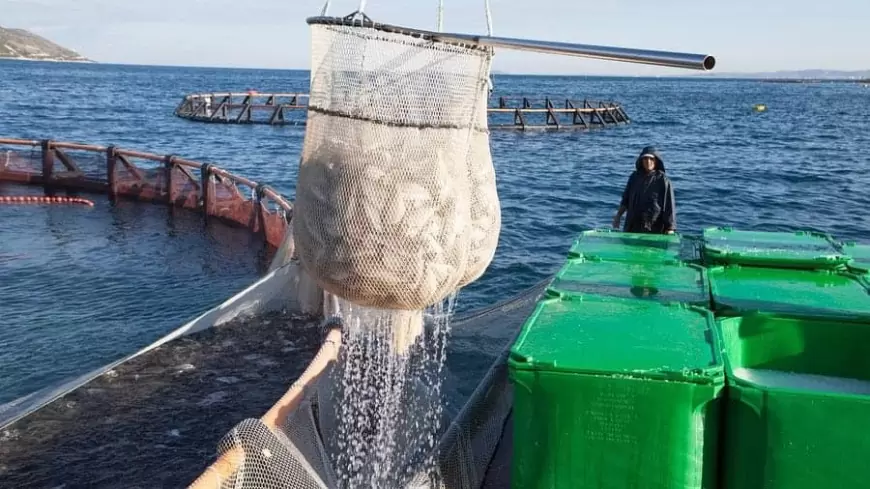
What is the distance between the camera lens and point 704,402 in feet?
11.6

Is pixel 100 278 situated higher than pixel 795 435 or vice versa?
pixel 795 435

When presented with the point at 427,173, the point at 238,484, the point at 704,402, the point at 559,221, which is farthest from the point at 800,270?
the point at 559,221

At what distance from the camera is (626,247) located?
6398 mm

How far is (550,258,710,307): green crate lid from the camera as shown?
485cm

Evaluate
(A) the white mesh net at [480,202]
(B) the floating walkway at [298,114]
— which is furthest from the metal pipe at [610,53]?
(B) the floating walkway at [298,114]

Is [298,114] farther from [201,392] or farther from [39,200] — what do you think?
[201,392]

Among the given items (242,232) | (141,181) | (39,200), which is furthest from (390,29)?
(39,200)

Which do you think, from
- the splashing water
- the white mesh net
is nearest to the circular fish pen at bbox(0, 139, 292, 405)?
the splashing water

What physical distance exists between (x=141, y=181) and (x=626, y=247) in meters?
13.0

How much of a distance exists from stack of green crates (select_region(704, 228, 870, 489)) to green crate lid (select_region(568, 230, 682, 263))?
1.18 feet

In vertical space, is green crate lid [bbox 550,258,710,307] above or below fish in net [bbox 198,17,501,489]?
below

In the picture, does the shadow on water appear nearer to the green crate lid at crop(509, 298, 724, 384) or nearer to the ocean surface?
the ocean surface

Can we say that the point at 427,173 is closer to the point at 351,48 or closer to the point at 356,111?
the point at 356,111

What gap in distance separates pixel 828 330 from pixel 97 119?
174 ft
